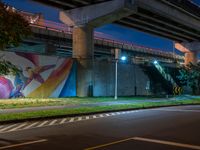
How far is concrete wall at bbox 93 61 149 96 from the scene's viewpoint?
48112 millimetres

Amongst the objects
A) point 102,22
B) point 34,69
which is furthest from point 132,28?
point 34,69

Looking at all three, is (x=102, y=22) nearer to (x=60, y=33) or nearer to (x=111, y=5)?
(x=111, y=5)

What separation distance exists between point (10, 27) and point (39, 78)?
82.2ft

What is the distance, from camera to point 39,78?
4059 centimetres

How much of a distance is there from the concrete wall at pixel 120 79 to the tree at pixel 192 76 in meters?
8.00

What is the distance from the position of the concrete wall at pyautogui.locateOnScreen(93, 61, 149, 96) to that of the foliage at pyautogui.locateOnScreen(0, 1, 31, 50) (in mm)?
31326

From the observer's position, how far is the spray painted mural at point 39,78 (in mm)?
37219

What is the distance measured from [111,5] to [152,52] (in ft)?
150

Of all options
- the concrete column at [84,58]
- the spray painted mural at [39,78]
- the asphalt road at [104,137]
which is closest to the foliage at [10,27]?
the asphalt road at [104,137]

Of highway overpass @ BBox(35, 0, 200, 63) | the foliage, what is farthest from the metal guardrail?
the foliage

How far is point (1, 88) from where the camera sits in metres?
36.1

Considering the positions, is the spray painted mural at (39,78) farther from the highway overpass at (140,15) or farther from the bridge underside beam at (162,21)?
the bridge underside beam at (162,21)

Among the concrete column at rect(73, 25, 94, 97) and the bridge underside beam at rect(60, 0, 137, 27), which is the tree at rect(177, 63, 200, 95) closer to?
the bridge underside beam at rect(60, 0, 137, 27)

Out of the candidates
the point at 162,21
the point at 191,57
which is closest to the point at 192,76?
the point at 162,21
